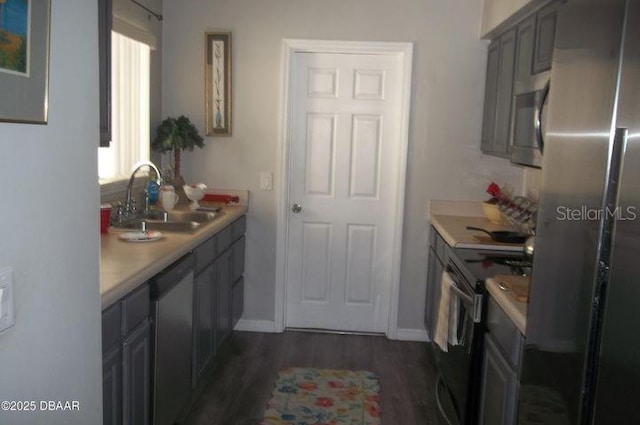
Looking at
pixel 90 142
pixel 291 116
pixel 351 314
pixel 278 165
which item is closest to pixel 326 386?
pixel 351 314

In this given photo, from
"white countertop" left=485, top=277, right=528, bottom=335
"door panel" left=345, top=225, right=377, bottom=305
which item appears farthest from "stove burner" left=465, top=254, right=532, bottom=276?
"door panel" left=345, top=225, right=377, bottom=305

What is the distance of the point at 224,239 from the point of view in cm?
349

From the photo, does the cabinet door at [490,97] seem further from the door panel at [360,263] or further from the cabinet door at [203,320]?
the cabinet door at [203,320]

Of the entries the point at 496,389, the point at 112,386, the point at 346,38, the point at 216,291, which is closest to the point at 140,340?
the point at 112,386

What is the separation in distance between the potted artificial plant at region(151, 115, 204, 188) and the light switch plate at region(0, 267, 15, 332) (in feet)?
9.21

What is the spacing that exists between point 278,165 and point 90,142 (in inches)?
109

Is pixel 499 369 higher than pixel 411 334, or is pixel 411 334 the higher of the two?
pixel 499 369

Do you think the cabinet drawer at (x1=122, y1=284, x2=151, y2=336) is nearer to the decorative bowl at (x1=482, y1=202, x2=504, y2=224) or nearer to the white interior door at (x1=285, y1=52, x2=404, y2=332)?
the white interior door at (x1=285, y1=52, x2=404, y2=332)

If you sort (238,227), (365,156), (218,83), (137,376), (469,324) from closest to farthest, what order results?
(137,376)
(469,324)
(238,227)
(218,83)
(365,156)

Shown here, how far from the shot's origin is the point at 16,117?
1.02m

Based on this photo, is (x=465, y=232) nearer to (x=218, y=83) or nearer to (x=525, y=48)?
(x=525, y=48)

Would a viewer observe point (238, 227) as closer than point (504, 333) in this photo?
No

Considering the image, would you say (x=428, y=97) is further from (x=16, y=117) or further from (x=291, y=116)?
(x=16, y=117)

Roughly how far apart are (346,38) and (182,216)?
164 centimetres
